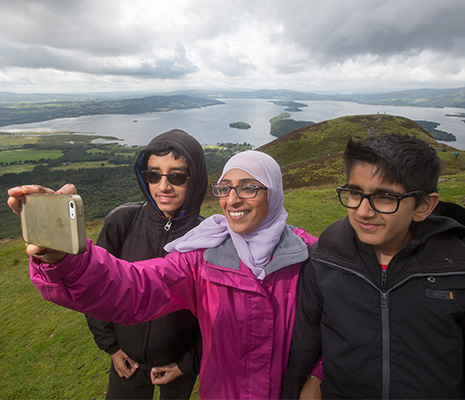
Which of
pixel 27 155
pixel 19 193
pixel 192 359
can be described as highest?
pixel 19 193

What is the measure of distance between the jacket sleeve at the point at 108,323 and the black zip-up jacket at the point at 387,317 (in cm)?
184

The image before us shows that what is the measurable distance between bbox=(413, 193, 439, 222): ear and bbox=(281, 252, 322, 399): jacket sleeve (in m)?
0.84

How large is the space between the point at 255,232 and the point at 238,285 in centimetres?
47

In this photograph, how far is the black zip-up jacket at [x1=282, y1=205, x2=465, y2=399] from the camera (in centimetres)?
176

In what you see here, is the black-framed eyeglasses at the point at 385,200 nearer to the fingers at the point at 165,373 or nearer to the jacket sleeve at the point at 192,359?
the jacket sleeve at the point at 192,359

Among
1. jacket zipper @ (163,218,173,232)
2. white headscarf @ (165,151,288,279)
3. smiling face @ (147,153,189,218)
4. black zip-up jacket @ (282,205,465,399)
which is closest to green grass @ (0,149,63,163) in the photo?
smiling face @ (147,153,189,218)

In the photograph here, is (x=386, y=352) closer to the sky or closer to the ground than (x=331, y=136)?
closer to the sky

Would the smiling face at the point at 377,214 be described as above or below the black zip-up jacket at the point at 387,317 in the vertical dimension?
above

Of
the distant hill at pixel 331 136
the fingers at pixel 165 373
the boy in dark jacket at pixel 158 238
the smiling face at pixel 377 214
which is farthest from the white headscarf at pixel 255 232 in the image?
the distant hill at pixel 331 136

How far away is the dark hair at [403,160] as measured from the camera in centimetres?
178

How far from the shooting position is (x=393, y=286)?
186 centimetres

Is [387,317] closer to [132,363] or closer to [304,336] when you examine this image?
[304,336]

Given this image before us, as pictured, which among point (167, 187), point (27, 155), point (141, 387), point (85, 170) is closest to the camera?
point (167, 187)

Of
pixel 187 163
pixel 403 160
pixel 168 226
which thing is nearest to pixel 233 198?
pixel 187 163
